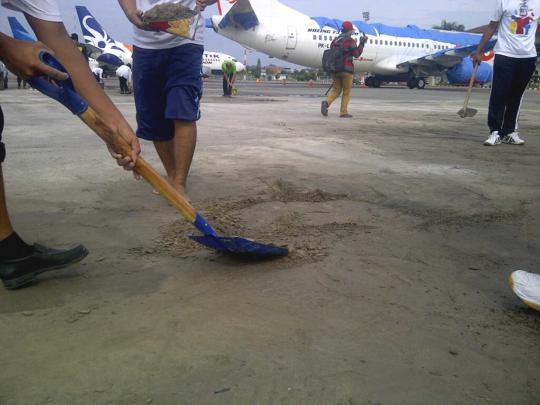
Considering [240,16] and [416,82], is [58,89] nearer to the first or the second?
[240,16]

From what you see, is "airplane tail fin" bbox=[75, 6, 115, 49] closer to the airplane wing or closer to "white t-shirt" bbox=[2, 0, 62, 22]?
the airplane wing

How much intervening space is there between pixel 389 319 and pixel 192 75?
1892 millimetres

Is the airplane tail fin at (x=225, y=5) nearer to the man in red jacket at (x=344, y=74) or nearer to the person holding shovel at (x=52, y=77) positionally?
the man in red jacket at (x=344, y=74)

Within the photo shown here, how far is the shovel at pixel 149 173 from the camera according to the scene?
1.46 metres

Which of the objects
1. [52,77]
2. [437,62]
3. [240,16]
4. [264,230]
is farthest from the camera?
[437,62]

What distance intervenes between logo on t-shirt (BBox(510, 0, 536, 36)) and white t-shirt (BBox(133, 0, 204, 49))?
3.63 m

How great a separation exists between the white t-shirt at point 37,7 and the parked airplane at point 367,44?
17.4m

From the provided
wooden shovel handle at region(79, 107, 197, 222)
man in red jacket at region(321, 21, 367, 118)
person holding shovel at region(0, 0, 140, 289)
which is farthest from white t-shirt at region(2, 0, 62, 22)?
man in red jacket at region(321, 21, 367, 118)

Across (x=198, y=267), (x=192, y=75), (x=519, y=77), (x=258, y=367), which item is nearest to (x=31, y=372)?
(x=258, y=367)

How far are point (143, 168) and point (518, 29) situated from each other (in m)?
4.66

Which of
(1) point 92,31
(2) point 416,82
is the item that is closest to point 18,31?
(2) point 416,82

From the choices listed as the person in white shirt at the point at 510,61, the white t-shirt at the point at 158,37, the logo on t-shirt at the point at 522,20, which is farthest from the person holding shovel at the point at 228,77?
the white t-shirt at the point at 158,37

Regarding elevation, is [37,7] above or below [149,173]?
above

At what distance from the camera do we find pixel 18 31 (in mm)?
1598
